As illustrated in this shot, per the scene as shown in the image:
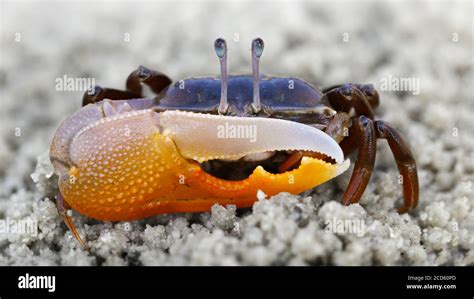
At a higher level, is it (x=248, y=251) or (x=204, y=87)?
(x=204, y=87)

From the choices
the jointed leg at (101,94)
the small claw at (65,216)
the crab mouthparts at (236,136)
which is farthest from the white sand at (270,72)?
the jointed leg at (101,94)

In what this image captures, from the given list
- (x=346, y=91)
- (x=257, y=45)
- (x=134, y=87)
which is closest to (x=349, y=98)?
(x=346, y=91)

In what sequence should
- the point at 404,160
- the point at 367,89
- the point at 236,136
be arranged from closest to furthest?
the point at 236,136 → the point at 404,160 → the point at 367,89

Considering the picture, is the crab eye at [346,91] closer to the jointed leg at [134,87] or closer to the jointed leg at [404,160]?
the jointed leg at [404,160]

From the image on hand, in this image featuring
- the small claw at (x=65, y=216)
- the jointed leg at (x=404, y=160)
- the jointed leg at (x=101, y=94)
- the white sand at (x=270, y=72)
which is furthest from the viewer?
the jointed leg at (x=101, y=94)

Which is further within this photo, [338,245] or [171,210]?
[171,210]

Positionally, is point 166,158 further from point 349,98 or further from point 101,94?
point 349,98

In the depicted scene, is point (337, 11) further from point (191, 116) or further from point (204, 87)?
point (191, 116)


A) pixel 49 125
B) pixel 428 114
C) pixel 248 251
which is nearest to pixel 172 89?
pixel 248 251
